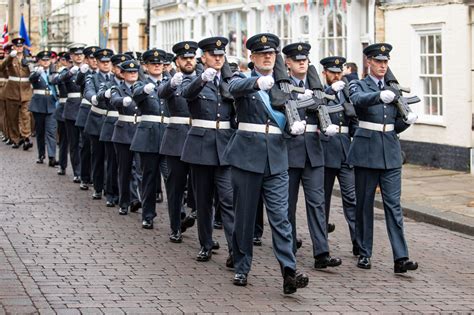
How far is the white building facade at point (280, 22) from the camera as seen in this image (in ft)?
75.8

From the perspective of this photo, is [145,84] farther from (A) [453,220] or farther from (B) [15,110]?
(B) [15,110]

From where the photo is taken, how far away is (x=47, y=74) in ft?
71.5

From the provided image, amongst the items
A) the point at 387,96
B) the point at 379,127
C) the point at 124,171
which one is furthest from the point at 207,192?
the point at 124,171

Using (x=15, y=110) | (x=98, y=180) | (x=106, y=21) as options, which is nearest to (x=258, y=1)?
(x=106, y=21)

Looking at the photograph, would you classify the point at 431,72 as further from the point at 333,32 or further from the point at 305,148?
the point at 305,148

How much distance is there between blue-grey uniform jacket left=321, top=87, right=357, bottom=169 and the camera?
38.7 feet

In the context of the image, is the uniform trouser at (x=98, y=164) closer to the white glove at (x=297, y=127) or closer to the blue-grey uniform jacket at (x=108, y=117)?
the blue-grey uniform jacket at (x=108, y=117)

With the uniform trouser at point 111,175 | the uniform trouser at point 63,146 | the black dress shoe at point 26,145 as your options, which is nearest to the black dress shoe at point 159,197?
the uniform trouser at point 111,175

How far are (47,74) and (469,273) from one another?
12.5 metres

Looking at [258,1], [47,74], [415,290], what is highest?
[258,1]

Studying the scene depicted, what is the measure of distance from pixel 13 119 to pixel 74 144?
642 cm

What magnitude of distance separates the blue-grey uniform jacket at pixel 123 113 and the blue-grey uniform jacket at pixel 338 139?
3.18 metres

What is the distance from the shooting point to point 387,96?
10.6 meters

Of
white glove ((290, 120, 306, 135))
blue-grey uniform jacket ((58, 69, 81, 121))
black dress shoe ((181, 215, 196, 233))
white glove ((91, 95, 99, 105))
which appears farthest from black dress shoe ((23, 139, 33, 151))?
white glove ((290, 120, 306, 135))
